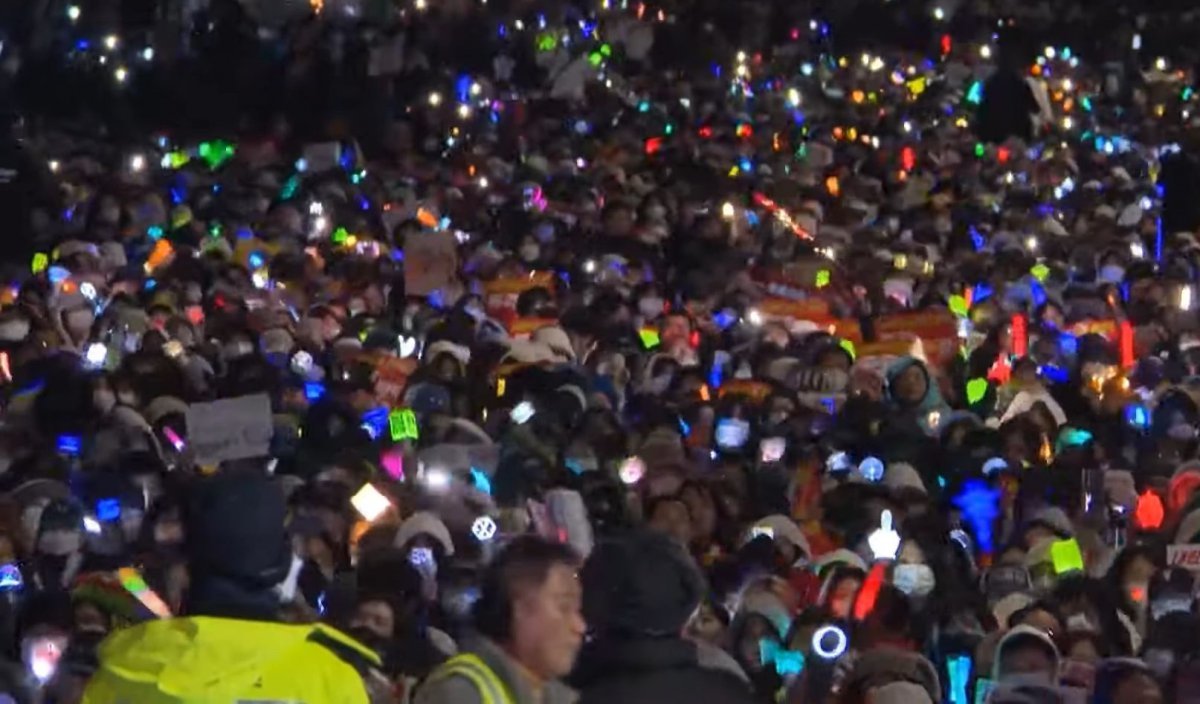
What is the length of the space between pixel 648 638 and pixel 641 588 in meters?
0.10

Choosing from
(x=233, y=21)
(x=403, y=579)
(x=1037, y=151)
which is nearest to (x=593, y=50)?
(x=233, y=21)

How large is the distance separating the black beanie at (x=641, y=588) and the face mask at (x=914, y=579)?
361 cm

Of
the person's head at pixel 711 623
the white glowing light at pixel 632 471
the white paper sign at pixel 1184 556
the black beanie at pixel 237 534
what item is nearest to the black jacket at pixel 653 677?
the black beanie at pixel 237 534

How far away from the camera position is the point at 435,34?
2355 cm

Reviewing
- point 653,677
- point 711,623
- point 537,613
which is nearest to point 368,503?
point 711,623

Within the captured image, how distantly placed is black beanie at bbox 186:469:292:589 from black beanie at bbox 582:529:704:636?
26.0 inches

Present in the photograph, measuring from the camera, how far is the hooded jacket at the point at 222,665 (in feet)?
13.4

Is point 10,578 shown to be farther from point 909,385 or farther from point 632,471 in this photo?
point 909,385

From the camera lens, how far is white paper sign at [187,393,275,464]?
364 inches

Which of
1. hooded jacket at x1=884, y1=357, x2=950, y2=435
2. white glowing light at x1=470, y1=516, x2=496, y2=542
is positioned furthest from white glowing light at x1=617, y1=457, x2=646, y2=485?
hooded jacket at x1=884, y1=357, x2=950, y2=435

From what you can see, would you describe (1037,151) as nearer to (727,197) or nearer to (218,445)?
(727,197)

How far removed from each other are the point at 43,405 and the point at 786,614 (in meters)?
4.20

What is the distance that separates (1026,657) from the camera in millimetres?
6938

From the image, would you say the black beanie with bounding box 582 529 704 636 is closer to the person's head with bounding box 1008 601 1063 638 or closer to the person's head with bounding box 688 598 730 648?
the person's head with bounding box 688 598 730 648
